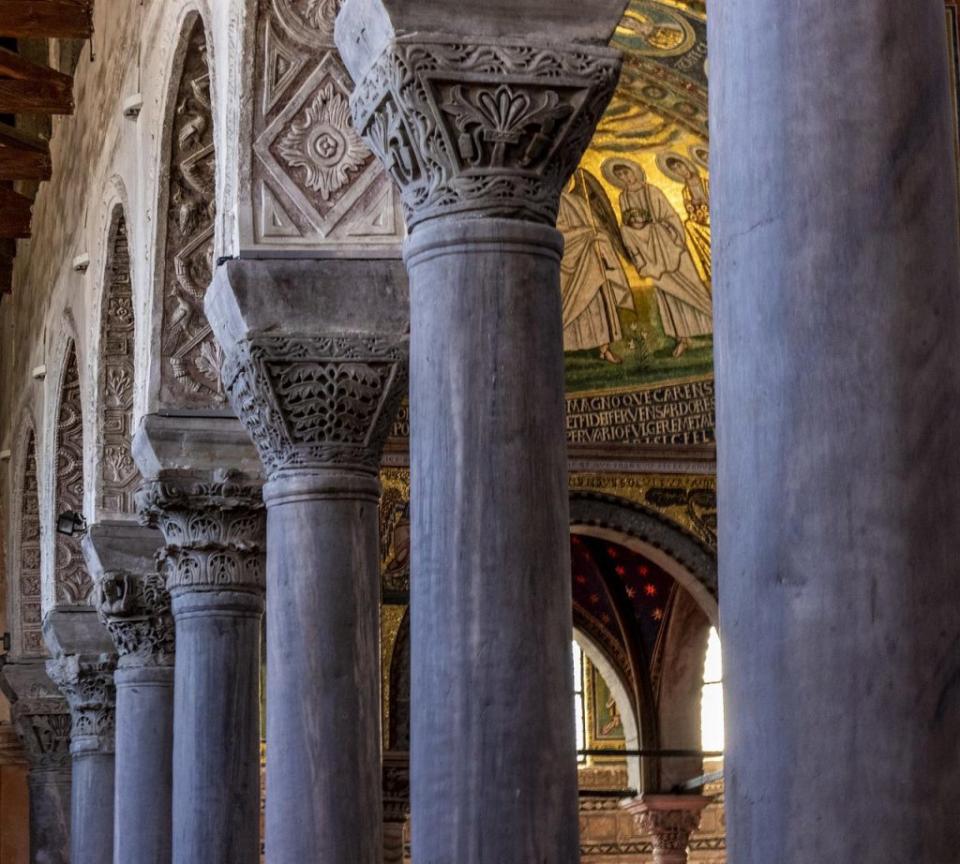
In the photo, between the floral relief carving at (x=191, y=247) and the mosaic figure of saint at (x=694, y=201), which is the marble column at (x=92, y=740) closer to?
the floral relief carving at (x=191, y=247)

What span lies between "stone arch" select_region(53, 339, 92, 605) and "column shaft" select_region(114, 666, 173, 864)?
3369 millimetres

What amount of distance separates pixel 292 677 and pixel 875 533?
171 inches

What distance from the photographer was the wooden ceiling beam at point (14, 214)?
58.7 ft

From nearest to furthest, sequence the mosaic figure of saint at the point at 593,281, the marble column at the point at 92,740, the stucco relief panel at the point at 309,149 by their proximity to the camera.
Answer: the stucco relief panel at the point at 309,149 < the marble column at the point at 92,740 < the mosaic figure of saint at the point at 593,281

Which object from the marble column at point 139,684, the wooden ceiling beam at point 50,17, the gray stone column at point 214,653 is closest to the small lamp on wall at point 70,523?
the marble column at point 139,684

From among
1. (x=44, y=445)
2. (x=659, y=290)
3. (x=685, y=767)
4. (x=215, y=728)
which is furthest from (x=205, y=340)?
(x=685, y=767)

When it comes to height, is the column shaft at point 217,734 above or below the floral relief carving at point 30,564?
below

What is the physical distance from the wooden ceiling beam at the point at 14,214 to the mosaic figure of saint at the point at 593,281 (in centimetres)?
466

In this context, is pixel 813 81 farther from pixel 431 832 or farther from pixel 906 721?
pixel 431 832

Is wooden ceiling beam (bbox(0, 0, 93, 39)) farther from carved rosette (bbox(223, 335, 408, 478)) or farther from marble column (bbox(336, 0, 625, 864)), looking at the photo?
marble column (bbox(336, 0, 625, 864))

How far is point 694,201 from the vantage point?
16.8 m

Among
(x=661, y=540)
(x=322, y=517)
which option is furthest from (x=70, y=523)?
(x=322, y=517)

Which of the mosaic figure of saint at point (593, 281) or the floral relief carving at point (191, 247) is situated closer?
the floral relief carving at point (191, 247)

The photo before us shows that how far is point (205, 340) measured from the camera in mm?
9742
